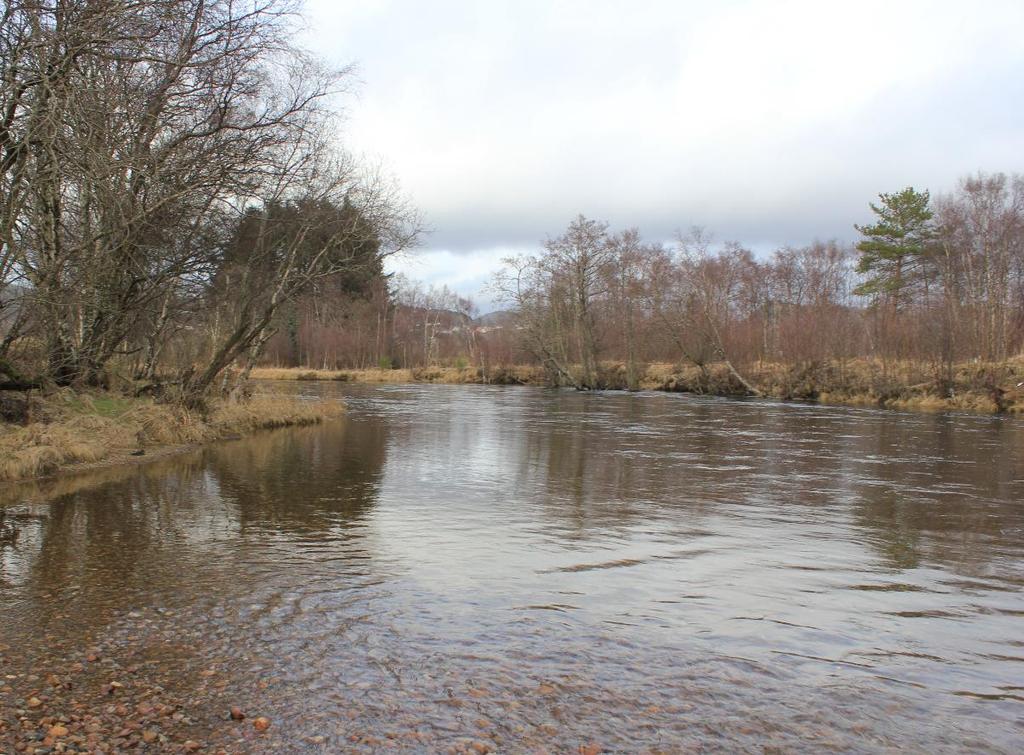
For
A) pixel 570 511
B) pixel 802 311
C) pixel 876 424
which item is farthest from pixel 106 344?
pixel 802 311

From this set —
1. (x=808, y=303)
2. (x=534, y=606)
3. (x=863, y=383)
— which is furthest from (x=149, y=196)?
(x=808, y=303)

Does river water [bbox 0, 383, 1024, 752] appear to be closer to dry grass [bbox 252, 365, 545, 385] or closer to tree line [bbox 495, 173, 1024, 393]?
tree line [bbox 495, 173, 1024, 393]

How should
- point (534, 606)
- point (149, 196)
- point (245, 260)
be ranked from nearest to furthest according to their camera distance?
point (534, 606) < point (149, 196) < point (245, 260)

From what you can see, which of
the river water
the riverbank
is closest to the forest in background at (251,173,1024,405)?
the riverbank

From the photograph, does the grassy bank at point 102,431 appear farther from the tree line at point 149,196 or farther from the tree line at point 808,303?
the tree line at point 808,303

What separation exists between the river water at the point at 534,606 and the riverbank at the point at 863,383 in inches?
873

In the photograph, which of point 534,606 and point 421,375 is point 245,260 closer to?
point 534,606

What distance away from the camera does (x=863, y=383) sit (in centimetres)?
3872

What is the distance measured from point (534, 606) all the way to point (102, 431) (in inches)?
487

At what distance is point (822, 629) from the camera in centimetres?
636

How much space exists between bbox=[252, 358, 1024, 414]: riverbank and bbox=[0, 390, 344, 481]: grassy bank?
1155 inches

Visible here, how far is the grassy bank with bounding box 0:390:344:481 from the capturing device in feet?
42.7

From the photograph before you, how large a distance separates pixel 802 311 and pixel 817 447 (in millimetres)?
27863

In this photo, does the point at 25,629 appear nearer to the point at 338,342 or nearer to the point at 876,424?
the point at 876,424
